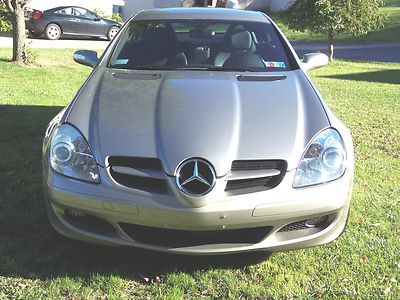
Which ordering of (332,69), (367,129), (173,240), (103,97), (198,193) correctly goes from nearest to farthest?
(198,193) < (173,240) < (103,97) < (367,129) < (332,69)

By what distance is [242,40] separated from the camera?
181 inches

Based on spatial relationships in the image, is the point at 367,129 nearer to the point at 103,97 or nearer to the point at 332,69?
the point at 103,97

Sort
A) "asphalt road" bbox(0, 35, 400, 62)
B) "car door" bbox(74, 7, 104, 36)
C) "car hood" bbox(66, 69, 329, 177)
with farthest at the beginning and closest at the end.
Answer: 1. "car door" bbox(74, 7, 104, 36)
2. "asphalt road" bbox(0, 35, 400, 62)
3. "car hood" bbox(66, 69, 329, 177)

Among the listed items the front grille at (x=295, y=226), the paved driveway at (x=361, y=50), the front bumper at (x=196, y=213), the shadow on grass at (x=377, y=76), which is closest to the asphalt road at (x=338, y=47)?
the paved driveway at (x=361, y=50)

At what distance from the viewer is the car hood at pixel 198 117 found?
2922 millimetres

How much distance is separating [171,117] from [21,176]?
203 cm

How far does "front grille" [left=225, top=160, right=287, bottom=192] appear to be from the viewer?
2854mm

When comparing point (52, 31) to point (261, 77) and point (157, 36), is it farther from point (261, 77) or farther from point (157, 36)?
point (261, 77)

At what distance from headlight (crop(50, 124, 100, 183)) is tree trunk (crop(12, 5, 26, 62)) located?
8656mm

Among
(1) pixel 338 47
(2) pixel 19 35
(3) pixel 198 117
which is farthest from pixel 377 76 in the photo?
(1) pixel 338 47

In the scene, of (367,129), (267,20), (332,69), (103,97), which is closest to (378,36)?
(332,69)

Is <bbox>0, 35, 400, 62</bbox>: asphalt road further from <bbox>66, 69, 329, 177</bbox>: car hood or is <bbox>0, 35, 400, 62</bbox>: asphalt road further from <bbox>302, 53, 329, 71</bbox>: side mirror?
<bbox>66, 69, 329, 177</bbox>: car hood

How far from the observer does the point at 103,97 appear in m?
3.49

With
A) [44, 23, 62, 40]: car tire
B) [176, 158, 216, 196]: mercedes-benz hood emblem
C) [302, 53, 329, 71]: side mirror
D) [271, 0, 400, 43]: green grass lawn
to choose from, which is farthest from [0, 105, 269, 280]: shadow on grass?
[271, 0, 400, 43]: green grass lawn
